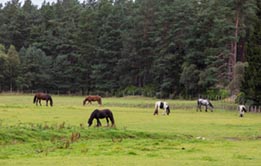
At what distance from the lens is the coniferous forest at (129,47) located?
262 ft

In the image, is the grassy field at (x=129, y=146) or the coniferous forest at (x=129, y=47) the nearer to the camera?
the grassy field at (x=129, y=146)

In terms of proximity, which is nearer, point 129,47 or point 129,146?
point 129,146

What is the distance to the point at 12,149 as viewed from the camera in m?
22.1

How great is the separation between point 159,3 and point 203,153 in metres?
80.6

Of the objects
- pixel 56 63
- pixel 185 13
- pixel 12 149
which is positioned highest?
pixel 185 13

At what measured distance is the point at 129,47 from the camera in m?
98.6

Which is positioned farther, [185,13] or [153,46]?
[153,46]

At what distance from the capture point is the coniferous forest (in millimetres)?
79875

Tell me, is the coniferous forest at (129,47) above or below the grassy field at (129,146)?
above

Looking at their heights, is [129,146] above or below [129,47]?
below

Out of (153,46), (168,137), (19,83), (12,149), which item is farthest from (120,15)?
(12,149)

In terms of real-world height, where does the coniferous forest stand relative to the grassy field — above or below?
above

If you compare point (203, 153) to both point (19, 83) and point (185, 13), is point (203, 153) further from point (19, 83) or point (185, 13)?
point (19, 83)

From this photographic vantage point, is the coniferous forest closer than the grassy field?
No
